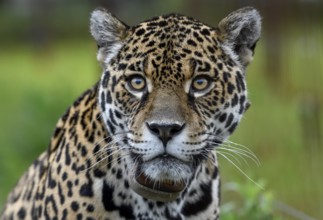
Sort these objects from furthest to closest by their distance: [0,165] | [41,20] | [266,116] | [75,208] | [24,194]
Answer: [41,20], [266,116], [0,165], [24,194], [75,208]

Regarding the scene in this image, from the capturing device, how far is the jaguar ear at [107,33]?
617 cm

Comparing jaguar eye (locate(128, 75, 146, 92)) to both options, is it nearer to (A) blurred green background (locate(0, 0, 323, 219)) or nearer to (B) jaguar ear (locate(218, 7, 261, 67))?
(B) jaguar ear (locate(218, 7, 261, 67))

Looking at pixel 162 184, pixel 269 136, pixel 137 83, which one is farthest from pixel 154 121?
pixel 269 136

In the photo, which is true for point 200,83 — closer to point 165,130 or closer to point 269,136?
point 165,130

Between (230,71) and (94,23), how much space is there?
0.83 meters


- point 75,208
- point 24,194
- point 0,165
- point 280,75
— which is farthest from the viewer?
point 280,75

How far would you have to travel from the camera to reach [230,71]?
6.06 meters

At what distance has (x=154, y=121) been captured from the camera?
5.59 metres

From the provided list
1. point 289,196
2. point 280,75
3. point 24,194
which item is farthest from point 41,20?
point 24,194

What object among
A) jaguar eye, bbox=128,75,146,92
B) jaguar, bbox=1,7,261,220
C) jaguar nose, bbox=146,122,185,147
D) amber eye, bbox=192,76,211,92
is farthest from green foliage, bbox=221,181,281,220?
jaguar nose, bbox=146,122,185,147

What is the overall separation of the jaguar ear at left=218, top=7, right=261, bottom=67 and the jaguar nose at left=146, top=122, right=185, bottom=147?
2.38 ft

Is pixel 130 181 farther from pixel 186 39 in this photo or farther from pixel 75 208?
pixel 186 39

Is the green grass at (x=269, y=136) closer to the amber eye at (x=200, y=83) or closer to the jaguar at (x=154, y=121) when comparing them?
the jaguar at (x=154, y=121)

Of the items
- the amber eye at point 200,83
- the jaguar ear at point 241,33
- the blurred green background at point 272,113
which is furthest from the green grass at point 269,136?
the amber eye at point 200,83
